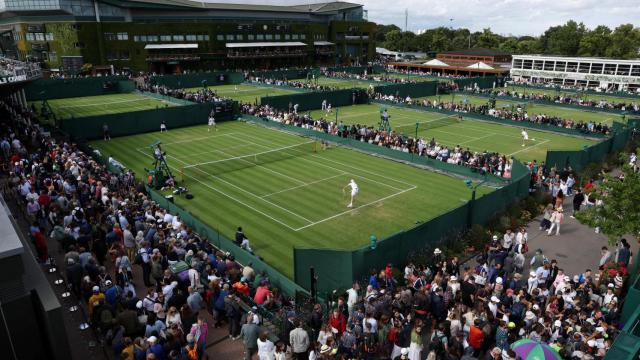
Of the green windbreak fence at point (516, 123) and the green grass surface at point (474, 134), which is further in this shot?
the green windbreak fence at point (516, 123)

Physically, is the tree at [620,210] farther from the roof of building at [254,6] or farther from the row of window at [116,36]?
the roof of building at [254,6]

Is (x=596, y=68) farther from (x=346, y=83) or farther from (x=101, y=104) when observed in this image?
(x=101, y=104)

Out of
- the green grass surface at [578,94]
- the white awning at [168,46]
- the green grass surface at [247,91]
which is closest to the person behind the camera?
the green grass surface at [247,91]

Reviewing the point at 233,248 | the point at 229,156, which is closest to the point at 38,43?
the point at 229,156

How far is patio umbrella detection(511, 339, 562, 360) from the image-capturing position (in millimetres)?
9273

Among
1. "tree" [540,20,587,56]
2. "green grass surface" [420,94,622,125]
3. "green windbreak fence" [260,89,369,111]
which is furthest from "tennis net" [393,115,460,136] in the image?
"tree" [540,20,587,56]

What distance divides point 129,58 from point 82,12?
10.2m

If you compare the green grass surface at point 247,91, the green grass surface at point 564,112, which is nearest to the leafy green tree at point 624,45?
the green grass surface at point 564,112

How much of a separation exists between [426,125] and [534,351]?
3889 centimetres

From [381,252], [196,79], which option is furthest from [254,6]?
[381,252]

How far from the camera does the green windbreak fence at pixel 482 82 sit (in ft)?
242

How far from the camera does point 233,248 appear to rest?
56.5 ft

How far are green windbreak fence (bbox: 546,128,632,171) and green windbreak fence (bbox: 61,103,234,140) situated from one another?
30.8 meters

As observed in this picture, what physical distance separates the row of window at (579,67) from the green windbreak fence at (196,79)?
Result: 5638 centimetres
